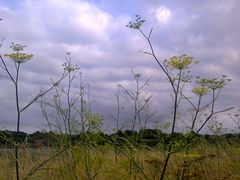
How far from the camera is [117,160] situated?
26.8ft

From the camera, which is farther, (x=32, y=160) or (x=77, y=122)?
(x=32, y=160)

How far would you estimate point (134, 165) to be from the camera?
Result: 6.07 m

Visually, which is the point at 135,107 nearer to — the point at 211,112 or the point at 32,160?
the point at 211,112

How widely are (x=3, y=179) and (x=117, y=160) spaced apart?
6.75ft

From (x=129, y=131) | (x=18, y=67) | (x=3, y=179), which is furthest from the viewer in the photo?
(x=3, y=179)

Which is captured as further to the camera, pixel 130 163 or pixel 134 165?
pixel 130 163

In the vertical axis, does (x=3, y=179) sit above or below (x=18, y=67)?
below

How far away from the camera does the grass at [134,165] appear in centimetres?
673

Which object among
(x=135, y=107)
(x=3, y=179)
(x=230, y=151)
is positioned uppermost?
(x=135, y=107)

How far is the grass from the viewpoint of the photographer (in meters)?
6.73

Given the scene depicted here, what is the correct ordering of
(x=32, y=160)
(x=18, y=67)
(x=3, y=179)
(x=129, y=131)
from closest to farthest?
1. (x=18, y=67)
2. (x=129, y=131)
3. (x=3, y=179)
4. (x=32, y=160)

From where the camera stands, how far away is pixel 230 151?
8.88 m

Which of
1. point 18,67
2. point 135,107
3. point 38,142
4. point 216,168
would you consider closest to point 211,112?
point 18,67

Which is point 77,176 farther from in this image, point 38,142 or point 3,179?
point 38,142
